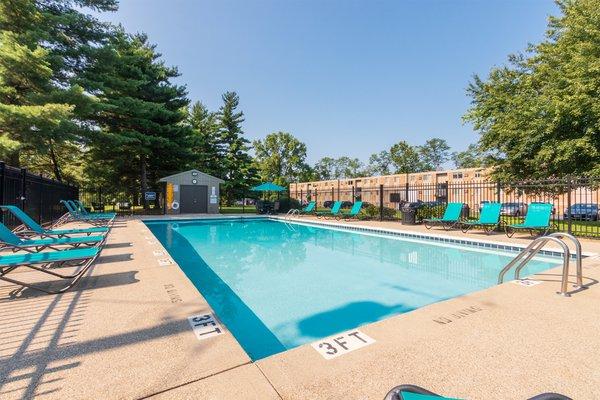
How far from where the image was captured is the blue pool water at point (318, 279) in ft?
12.9

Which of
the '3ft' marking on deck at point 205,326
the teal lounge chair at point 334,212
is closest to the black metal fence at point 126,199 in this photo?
the teal lounge chair at point 334,212

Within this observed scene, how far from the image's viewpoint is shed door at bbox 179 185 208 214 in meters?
20.5

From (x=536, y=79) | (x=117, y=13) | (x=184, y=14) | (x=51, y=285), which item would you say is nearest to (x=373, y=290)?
(x=51, y=285)

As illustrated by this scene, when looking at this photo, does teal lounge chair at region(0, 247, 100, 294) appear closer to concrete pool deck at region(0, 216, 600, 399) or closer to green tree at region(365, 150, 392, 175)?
concrete pool deck at region(0, 216, 600, 399)

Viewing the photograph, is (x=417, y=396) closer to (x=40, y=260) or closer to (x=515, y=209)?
(x=40, y=260)

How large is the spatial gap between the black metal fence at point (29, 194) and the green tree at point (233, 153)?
14.5 meters

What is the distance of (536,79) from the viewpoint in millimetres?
15078

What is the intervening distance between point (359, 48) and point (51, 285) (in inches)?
739

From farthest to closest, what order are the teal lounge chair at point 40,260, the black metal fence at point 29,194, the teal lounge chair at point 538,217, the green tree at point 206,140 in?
the green tree at point 206,140, the teal lounge chair at point 538,217, the black metal fence at point 29,194, the teal lounge chair at point 40,260

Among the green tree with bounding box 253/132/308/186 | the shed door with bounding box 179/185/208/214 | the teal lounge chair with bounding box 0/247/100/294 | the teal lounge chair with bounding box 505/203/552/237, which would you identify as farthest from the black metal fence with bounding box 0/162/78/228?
the green tree with bounding box 253/132/308/186

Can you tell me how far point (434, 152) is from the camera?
A: 73.6 meters

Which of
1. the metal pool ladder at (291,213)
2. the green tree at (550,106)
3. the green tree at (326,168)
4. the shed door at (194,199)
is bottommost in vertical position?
the metal pool ladder at (291,213)

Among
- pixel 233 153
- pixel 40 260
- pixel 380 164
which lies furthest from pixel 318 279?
pixel 380 164

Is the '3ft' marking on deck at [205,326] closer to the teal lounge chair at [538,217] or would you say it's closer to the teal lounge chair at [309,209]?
the teal lounge chair at [538,217]
